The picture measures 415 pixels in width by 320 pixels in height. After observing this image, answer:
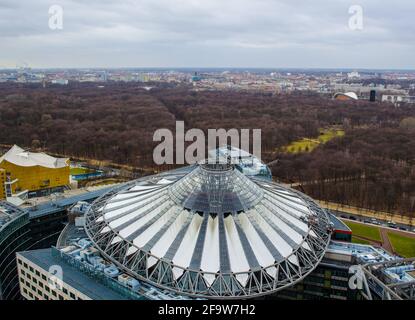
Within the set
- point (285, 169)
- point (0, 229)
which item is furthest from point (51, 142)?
point (0, 229)

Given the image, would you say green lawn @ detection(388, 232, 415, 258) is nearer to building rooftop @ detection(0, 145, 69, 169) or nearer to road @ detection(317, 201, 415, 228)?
road @ detection(317, 201, 415, 228)

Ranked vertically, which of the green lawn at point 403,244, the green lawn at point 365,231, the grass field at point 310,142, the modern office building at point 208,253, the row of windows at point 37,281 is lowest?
the green lawn at point 403,244

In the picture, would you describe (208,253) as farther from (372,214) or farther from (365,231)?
(372,214)

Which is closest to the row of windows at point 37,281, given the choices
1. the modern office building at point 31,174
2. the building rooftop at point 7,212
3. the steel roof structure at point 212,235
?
the steel roof structure at point 212,235

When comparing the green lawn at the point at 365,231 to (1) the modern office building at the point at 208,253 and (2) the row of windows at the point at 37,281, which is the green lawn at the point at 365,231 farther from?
(2) the row of windows at the point at 37,281

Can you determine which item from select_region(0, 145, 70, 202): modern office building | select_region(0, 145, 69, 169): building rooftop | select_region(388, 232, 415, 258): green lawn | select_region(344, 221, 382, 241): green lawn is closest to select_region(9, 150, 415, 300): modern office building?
select_region(388, 232, 415, 258): green lawn
